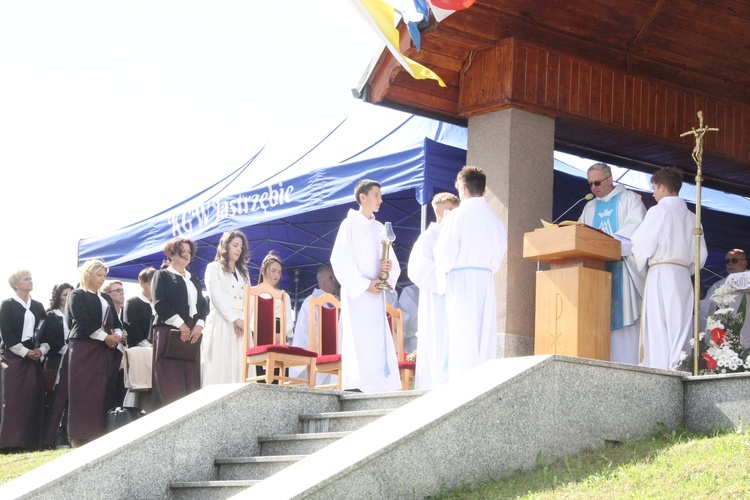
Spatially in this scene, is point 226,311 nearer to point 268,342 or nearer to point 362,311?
point 268,342

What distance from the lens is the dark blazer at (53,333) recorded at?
507 inches

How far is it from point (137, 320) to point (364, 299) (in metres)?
2.88

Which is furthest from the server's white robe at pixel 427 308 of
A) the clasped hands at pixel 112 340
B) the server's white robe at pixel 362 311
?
the clasped hands at pixel 112 340

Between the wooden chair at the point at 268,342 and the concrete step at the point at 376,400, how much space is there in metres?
2.00

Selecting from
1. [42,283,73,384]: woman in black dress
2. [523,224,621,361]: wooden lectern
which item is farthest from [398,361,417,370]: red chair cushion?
[42,283,73,384]: woman in black dress

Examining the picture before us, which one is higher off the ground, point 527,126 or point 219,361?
point 527,126

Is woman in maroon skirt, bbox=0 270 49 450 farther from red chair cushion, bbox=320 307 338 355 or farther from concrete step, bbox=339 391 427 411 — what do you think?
concrete step, bbox=339 391 427 411

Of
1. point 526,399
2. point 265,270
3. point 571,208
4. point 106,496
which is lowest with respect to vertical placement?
point 106,496

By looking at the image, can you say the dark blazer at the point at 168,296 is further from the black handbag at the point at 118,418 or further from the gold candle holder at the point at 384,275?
the gold candle holder at the point at 384,275

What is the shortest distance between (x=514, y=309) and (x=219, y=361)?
10.1ft

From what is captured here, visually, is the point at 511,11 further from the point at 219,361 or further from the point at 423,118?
the point at 219,361

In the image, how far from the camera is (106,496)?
7320 mm

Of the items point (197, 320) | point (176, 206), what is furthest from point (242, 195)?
point (197, 320)

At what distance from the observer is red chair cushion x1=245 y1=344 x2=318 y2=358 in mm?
10531
